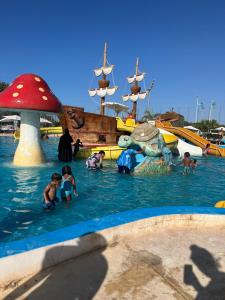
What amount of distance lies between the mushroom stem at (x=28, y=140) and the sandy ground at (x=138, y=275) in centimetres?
862

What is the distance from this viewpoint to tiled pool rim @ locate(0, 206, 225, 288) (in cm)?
325

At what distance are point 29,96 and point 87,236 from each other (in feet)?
28.0

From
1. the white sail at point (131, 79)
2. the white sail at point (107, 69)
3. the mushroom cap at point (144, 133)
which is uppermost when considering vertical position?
the white sail at point (131, 79)

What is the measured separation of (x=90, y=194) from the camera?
8.05 meters

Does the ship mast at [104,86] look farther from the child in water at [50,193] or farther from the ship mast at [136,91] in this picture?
the child in water at [50,193]

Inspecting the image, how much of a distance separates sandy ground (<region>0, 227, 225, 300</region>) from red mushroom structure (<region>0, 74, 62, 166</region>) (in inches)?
329

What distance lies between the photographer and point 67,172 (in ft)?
23.1

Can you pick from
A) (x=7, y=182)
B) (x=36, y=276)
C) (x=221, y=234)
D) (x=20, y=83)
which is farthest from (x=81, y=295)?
(x=20, y=83)

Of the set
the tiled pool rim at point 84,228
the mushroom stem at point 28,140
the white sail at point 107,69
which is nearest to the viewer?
the tiled pool rim at point 84,228

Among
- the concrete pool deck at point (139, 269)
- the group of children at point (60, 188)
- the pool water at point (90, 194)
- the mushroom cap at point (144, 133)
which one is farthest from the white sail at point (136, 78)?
the concrete pool deck at point (139, 269)

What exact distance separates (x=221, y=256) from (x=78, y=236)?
76.5 inches

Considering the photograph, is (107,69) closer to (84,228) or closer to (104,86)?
(104,86)

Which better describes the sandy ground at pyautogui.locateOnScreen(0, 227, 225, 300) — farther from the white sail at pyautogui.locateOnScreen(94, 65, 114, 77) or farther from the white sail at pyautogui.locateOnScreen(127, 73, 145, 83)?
the white sail at pyautogui.locateOnScreen(127, 73, 145, 83)

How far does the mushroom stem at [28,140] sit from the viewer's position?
463 inches
